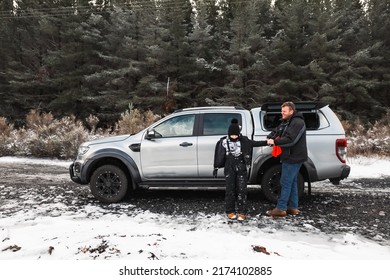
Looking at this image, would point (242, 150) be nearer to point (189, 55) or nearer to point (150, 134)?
point (150, 134)

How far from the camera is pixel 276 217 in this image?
555 cm

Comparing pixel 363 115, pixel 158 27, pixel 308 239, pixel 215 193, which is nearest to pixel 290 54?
pixel 363 115

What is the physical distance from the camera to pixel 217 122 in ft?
21.2

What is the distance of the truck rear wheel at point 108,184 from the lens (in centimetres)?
645

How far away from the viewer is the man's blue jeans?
5383 millimetres

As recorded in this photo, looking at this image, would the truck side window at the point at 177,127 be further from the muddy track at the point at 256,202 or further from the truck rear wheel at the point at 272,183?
the truck rear wheel at the point at 272,183

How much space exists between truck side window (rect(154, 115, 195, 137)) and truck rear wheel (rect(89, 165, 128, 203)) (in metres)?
1.13

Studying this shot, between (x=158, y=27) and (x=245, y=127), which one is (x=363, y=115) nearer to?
(x=158, y=27)

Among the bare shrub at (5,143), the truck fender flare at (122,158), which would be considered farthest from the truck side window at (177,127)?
the bare shrub at (5,143)

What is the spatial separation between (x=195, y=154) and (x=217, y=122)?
77cm

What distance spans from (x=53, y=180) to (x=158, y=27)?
74.2 feet

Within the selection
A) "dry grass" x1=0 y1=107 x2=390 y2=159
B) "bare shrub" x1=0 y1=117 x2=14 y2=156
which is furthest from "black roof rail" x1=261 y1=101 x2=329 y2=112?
"bare shrub" x1=0 y1=117 x2=14 y2=156

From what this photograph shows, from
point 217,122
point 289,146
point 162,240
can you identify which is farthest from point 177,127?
point 162,240

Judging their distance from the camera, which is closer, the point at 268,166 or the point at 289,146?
the point at 289,146
